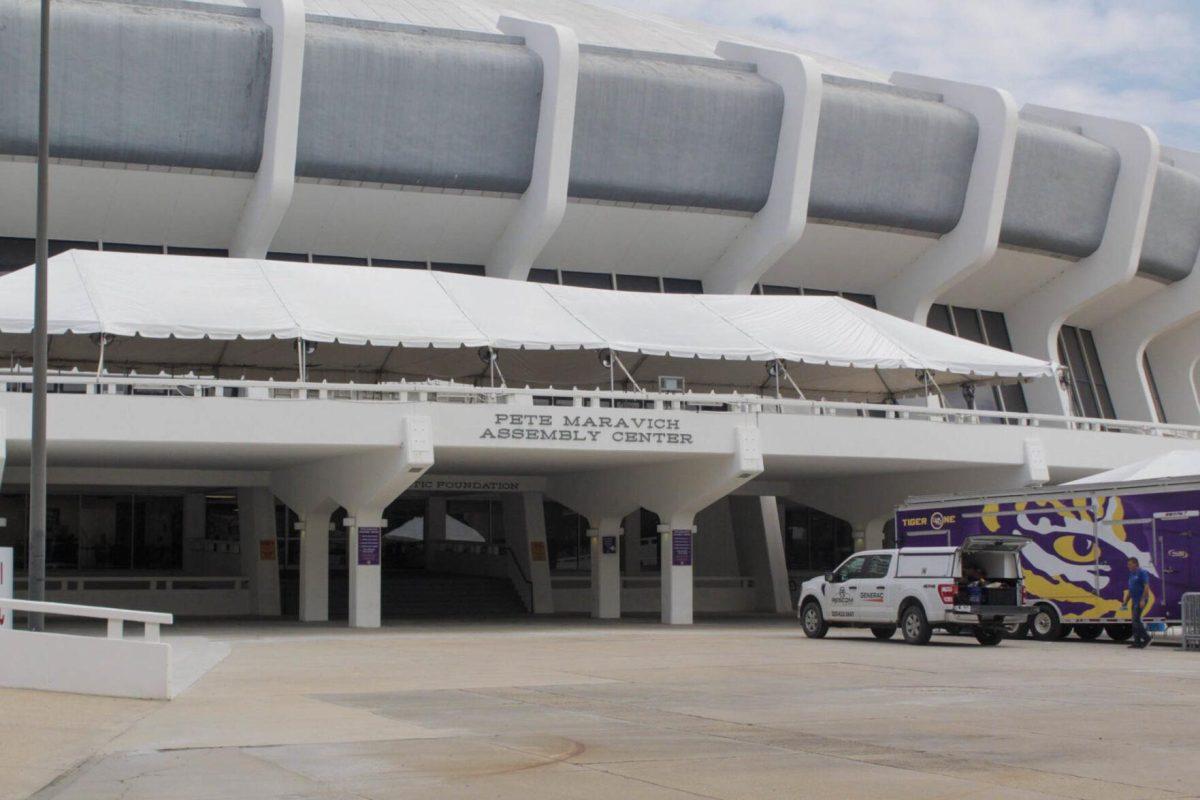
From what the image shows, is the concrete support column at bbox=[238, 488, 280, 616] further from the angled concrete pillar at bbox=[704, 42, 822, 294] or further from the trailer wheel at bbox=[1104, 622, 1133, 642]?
the trailer wheel at bbox=[1104, 622, 1133, 642]

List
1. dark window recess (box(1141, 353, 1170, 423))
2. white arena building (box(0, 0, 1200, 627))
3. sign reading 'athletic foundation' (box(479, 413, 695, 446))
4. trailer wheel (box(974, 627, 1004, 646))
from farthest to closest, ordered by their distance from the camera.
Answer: dark window recess (box(1141, 353, 1170, 423)) → white arena building (box(0, 0, 1200, 627)) → sign reading 'athletic foundation' (box(479, 413, 695, 446)) → trailer wheel (box(974, 627, 1004, 646))

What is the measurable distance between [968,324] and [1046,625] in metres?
27.0

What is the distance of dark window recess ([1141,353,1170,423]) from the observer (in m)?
60.1

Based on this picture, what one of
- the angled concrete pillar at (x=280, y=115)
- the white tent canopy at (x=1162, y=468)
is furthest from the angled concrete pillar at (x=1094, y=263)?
the angled concrete pillar at (x=280, y=115)

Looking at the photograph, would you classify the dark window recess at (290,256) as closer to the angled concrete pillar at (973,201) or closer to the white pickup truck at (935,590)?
the angled concrete pillar at (973,201)

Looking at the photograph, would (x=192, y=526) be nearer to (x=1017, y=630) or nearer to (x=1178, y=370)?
(x=1017, y=630)

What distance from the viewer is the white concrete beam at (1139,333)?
55.7 meters

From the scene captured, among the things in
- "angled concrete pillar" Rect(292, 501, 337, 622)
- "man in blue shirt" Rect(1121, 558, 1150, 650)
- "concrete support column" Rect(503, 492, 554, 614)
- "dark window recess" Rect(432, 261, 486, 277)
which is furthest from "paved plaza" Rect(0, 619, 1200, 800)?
"dark window recess" Rect(432, 261, 486, 277)

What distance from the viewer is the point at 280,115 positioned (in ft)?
126

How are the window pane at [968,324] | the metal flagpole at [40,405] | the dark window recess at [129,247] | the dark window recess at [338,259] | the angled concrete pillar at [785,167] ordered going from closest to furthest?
the metal flagpole at [40,405] < the dark window recess at [129,247] < the angled concrete pillar at [785,167] < the dark window recess at [338,259] < the window pane at [968,324]

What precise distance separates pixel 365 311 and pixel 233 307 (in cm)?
281

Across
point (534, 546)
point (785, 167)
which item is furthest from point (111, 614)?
point (785, 167)

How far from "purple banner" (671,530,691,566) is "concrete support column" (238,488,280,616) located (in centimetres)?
1132

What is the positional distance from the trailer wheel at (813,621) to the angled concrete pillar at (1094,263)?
23068 mm
